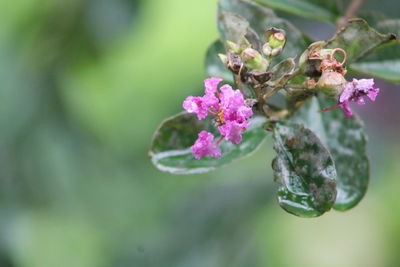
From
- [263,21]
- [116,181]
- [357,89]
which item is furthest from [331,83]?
[116,181]

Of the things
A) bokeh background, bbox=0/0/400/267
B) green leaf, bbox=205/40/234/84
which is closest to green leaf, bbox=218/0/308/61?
green leaf, bbox=205/40/234/84

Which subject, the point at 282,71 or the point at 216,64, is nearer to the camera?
the point at 282,71

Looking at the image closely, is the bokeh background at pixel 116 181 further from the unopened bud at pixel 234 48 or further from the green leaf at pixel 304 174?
the unopened bud at pixel 234 48

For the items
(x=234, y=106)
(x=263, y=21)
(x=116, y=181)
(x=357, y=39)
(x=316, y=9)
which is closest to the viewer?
(x=234, y=106)

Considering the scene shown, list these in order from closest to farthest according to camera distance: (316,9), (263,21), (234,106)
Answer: (234,106), (263,21), (316,9)

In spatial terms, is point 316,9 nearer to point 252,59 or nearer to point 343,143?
point 343,143

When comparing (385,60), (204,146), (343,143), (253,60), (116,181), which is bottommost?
(116,181)

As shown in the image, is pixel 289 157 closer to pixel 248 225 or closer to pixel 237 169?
pixel 248 225

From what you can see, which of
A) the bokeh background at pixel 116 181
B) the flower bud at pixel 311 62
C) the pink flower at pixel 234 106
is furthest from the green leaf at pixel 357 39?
the bokeh background at pixel 116 181
